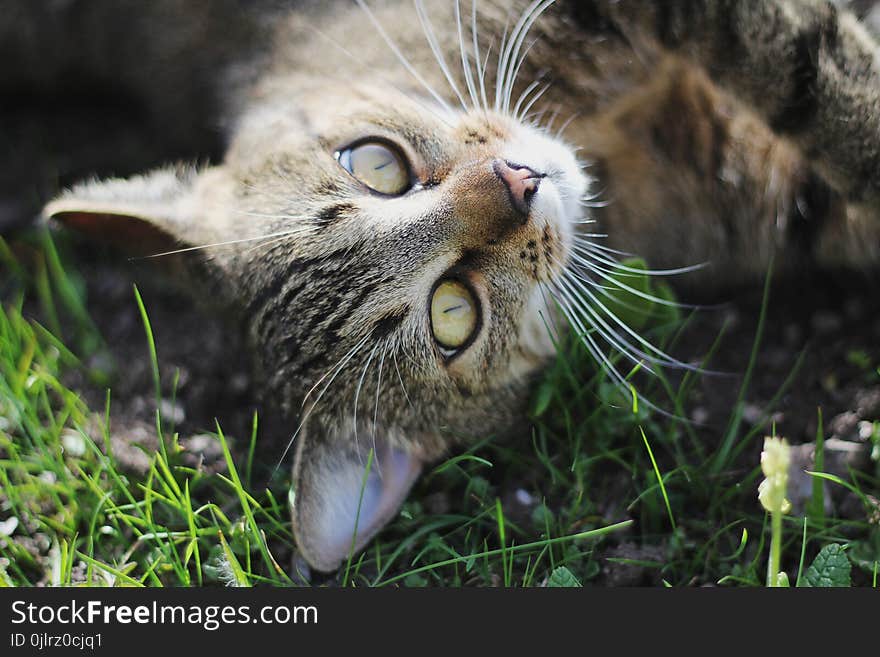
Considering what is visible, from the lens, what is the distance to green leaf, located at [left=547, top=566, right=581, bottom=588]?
1.93 meters

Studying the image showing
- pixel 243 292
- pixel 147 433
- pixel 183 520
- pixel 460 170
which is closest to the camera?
pixel 460 170

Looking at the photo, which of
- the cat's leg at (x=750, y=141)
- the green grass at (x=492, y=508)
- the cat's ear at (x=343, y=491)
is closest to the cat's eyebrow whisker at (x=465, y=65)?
the cat's leg at (x=750, y=141)

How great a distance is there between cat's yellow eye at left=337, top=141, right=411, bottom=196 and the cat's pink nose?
0.24 m

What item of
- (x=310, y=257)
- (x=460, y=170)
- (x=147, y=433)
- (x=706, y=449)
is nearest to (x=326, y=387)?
(x=310, y=257)

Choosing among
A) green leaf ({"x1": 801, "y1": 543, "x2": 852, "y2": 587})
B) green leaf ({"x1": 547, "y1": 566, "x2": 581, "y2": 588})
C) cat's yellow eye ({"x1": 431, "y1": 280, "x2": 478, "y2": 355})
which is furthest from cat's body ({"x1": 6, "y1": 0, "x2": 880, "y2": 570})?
green leaf ({"x1": 801, "y1": 543, "x2": 852, "y2": 587})

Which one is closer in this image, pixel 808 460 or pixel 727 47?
pixel 727 47

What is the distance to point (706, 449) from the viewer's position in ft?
7.30

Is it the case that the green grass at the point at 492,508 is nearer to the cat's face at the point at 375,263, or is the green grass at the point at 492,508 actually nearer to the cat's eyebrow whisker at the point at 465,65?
the cat's face at the point at 375,263

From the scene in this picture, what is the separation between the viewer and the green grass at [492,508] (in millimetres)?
2033

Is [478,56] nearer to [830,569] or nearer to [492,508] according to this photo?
[492,508]

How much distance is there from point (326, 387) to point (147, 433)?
79cm

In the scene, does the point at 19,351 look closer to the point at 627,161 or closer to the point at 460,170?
the point at 460,170

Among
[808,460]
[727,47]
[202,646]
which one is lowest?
[202,646]

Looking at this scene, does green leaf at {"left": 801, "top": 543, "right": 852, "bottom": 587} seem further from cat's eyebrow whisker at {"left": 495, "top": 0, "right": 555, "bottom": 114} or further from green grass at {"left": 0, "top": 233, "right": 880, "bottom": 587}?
cat's eyebrow whisker at {"left": 495, "top": 0, "right": 555, "bottom": 114}
